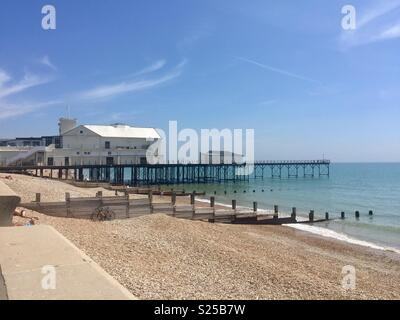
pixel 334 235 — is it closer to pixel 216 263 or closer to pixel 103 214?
pixel 103 214

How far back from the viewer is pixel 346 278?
12547 mm

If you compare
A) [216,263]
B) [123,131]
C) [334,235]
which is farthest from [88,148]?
[216,263]

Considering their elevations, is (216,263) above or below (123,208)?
below

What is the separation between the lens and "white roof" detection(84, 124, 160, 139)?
6037cm

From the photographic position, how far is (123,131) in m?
63.1

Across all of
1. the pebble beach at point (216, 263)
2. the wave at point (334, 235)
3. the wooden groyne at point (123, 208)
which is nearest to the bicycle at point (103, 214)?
the wooden groyne at point (123, 208)

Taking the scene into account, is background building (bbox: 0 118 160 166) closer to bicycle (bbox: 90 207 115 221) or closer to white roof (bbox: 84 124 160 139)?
white roof (bbox: 84 124 160 139)

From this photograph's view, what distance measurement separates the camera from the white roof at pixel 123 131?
60.4 m

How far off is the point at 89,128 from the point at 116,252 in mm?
51364

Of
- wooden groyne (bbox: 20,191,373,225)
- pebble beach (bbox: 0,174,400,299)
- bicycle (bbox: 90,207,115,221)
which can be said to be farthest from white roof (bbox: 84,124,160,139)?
pebble beach (bbox: 0,174,400,299)

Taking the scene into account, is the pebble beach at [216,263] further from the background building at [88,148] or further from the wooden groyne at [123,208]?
the background building at [88,148]
